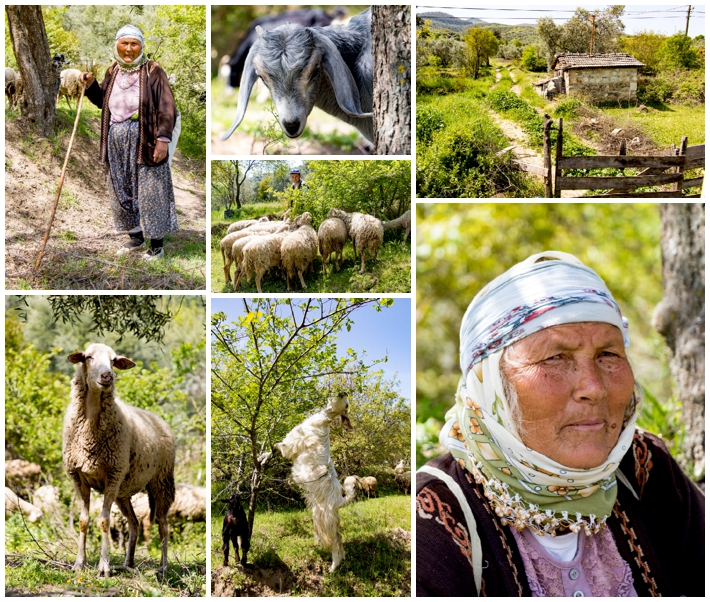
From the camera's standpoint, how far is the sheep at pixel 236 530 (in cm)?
398

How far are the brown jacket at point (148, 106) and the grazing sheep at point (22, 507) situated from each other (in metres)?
2.45

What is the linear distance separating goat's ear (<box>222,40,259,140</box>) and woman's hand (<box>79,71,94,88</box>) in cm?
94

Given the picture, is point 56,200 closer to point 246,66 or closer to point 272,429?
point 246,66

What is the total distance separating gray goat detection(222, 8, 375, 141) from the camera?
14.3ft

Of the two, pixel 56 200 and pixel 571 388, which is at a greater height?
pixel 56 200

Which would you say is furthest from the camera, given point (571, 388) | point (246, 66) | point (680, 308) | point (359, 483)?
point (680, 308)

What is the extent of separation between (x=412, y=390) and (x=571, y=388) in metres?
1.57

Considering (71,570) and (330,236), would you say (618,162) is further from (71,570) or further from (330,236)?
(71,570)

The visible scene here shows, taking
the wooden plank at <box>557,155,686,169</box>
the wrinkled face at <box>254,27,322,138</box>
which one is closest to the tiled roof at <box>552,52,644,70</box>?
the wooden plank at <box>557,155,686,169</box>

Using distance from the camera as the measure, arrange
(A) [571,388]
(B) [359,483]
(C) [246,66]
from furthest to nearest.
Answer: (C) [246,66] → (B) [359,483] → (A) [571,388]

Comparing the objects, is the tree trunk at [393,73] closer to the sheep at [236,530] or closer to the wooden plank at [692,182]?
the wooden plank at [692,182]

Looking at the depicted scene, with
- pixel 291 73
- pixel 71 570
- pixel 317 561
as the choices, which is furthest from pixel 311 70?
pixel 71 570

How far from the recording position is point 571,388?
2676 millimetres

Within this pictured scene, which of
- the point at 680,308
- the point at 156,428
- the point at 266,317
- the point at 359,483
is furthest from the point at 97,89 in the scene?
the point at 680,308
